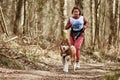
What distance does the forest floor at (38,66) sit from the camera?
11469 millimetres

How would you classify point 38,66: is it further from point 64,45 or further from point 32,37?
point 32,37

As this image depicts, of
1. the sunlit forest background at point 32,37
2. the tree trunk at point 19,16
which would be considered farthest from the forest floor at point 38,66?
the tree trunk at point 19,16

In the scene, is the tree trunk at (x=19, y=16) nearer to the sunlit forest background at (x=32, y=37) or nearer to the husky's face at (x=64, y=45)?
the sunlit forest background at (x=32, y=37)

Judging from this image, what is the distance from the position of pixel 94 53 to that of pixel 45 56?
639 cm

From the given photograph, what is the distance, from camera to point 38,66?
14961 mm

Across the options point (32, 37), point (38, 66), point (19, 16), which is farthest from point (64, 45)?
point (19, 16)

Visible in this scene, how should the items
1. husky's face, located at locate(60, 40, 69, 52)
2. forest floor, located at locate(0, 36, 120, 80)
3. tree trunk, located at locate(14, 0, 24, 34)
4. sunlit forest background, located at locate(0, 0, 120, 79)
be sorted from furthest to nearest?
tree trunk, located at locate(14, 0, 24, 34), sunlit forest background, located at locate(0, 0, 120, 79), husky's face, located at locate(60, 40, 69, 52), forest floor, located at locate(0, 36, 120, 80)

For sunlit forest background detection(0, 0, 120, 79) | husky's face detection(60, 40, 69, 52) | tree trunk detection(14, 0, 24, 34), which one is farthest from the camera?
tree trunk detection(14, 0, 24, 34)

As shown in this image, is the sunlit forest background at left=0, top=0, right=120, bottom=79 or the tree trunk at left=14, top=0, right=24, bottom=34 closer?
the sunlit forest background at left=0, top=0, right=120, bottom=79

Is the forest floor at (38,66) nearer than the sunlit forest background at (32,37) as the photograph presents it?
Yes

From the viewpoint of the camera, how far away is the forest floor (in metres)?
11.5

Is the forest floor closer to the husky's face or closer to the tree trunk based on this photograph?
the husky's face

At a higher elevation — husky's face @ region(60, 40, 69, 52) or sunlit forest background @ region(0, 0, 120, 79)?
husky's face @ region(60, 40, 69, 52)

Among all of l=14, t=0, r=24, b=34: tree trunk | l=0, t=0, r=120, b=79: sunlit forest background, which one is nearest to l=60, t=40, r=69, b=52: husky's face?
l=0, t=0, r=120, b=79: sunlit forest background
